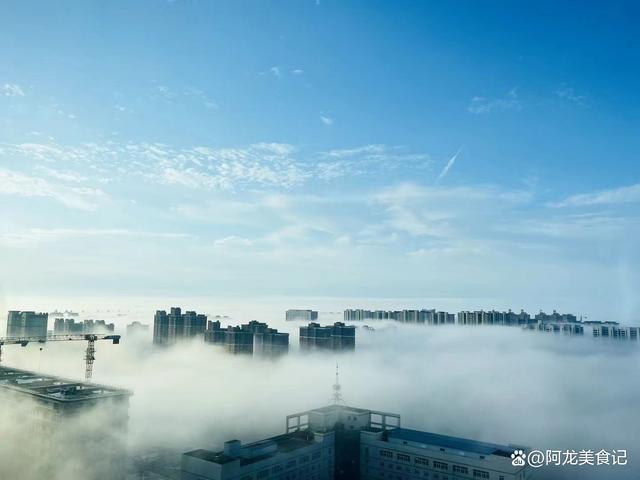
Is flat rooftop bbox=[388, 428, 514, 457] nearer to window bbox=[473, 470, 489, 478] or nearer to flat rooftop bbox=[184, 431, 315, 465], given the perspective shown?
window bbox=[473, 470, 489, 478]

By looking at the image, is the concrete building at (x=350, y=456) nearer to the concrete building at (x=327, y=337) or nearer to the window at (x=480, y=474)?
the window at (x=480, y=474)

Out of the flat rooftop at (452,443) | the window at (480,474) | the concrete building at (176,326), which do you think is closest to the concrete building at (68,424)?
the flat rooftop at (452,443)

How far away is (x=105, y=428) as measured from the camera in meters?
70.4

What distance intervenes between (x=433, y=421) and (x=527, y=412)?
4768 cm

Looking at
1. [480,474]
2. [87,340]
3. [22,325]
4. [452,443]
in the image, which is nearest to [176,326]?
[87,340]

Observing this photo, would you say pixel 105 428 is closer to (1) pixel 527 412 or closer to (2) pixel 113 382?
(2) pixel 113 382

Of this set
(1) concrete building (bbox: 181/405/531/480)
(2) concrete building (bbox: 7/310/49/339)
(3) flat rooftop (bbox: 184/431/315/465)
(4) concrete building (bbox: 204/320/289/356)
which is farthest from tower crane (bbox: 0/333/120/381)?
(1) concrete building (bbox: 181/405/531/480)

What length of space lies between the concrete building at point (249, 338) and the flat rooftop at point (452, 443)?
342 feet

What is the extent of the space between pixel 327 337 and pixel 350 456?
111581 millimetres

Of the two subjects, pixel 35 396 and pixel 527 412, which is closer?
pixel 35 396

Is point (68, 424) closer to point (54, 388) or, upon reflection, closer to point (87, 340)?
point (54, 388)

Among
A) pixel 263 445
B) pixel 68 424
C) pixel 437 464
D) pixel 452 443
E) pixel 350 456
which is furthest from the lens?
pixel 350 456

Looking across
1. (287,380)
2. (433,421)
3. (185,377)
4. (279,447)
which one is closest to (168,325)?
(185,377)

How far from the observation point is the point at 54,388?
7369 cm
